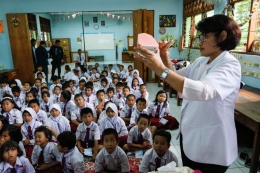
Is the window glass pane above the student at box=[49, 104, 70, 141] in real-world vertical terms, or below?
above

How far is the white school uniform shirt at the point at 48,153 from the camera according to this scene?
208 centimetres

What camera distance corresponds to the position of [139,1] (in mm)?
6266

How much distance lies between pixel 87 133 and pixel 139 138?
2.20ft

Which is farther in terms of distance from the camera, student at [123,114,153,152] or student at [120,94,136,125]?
student at [120,94,136,125]

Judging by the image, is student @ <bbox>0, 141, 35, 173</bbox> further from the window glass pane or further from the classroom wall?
the classroom wall

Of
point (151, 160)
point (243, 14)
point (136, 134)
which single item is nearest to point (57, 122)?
point (136, 134)

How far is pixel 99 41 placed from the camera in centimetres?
1207

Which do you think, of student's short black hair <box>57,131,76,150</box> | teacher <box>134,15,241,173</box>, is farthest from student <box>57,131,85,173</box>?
teacher <box>134,15,241,173</box>

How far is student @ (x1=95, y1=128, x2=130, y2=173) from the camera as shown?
75.4 inches

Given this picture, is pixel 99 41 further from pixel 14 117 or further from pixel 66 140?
pixel 66 140

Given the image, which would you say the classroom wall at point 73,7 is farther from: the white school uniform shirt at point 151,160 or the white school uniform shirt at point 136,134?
the white school uniform shirt at point 151,160

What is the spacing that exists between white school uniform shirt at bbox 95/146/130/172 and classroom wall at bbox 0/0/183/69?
530 cm

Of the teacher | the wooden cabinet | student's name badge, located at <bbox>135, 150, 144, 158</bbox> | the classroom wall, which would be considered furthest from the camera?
the wooden cabinet

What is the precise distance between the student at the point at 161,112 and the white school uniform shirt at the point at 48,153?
5.18 ft
